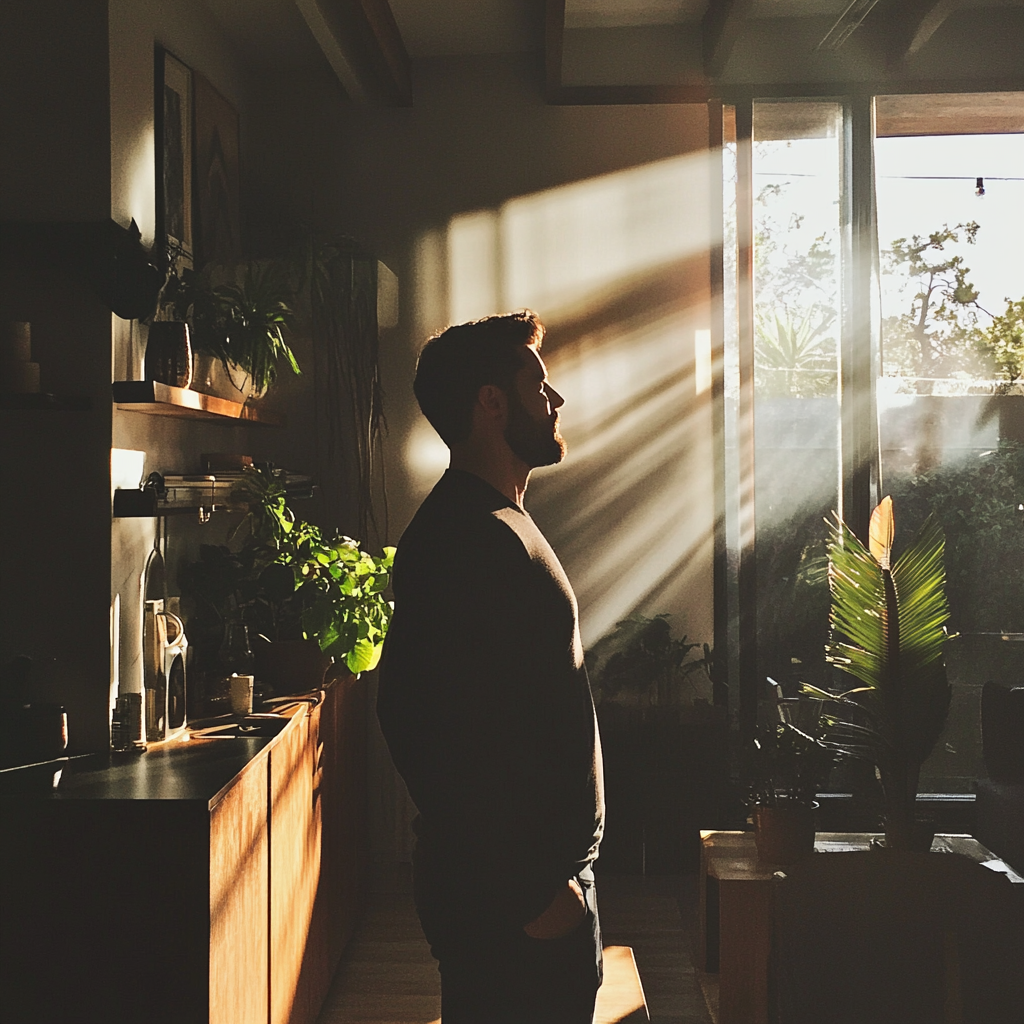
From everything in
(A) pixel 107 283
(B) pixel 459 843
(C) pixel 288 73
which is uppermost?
(C) pixel 288 73

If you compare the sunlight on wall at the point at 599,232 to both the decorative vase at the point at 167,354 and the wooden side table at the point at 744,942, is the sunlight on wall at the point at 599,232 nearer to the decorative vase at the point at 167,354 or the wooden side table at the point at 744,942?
the decorative vase at the point at 167,354

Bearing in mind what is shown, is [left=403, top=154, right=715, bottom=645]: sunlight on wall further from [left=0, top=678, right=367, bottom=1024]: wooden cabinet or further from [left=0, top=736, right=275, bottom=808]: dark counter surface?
[left=0, top=678, right=367, bottom=1024]: wooden cabinet

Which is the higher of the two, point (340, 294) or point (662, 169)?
point (662, 169)

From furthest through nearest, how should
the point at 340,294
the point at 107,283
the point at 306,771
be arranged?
the point at 340,294
the point at 306,771
the point at 107,283

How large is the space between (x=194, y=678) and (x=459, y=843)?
63.9 inches

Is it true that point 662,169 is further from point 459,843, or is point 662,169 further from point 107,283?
point 459,843

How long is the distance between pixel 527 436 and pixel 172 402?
1177 millimetres

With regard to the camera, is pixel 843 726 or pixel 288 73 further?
pixel 288 73

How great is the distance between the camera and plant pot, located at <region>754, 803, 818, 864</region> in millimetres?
3049

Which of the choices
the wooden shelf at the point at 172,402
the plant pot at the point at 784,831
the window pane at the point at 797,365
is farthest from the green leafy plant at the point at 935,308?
the wooden shelf at the point at 172,402

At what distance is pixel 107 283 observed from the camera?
8.30 feet

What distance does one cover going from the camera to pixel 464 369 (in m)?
1.87

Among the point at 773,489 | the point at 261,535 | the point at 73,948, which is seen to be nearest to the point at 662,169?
the point at 773,489

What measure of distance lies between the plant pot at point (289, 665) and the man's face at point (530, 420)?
1590 mm
